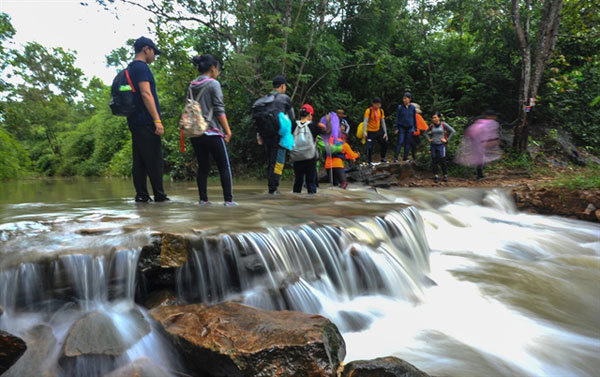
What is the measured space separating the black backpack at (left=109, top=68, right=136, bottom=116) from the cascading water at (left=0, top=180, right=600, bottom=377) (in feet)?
4.80

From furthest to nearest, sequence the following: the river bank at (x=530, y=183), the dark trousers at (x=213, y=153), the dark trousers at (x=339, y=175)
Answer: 1. the dark trousers at (x=339, y=175)
2. the river bank at (x=530, y=183)
3. the dark trousers at (x=213, y=153)

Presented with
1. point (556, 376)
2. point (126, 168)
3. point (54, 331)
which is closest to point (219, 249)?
point (54, 331)

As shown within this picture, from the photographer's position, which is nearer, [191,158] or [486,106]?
[486,106]

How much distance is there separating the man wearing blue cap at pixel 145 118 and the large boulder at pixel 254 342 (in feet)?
9.91

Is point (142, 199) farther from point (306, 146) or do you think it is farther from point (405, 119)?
point (405, 119)

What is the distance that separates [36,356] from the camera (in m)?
2.20

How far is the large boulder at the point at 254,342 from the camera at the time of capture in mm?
2033

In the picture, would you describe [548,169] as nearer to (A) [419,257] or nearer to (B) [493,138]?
(B) [493,138]

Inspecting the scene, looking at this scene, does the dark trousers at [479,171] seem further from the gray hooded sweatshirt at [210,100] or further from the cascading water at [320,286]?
the gray hooded sweatshirt at [210,100]

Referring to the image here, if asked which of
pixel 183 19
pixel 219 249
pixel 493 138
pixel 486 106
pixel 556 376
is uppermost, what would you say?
pixel 183 19

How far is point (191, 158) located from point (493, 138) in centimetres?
1403

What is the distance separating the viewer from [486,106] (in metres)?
15.2

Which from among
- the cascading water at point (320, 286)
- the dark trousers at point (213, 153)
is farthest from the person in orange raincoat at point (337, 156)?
the dark trousers at point (213, 153)

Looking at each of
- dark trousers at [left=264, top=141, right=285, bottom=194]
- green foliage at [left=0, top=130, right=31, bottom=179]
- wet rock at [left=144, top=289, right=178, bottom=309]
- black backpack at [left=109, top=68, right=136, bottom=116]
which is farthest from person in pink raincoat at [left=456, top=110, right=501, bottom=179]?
green foliage at [left=0, top=130, right=31, bottom=179]
